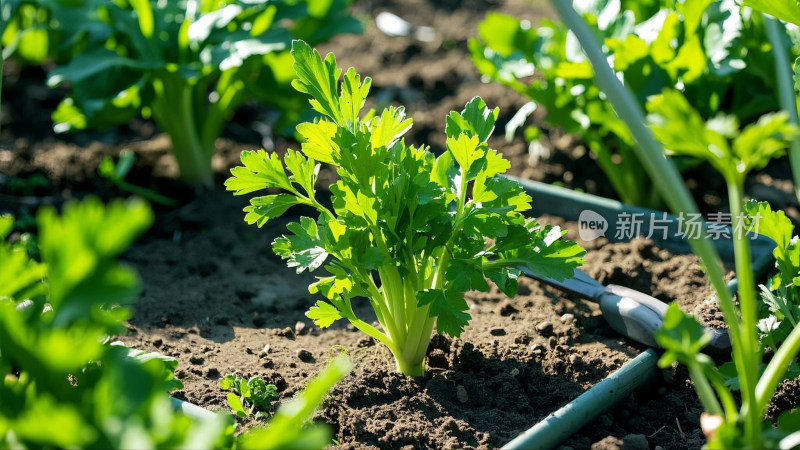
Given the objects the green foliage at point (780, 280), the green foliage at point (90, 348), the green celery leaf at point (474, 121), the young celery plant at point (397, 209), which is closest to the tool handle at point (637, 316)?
the green foliage at point (780, 280)

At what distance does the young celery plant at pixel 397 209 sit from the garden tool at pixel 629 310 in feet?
0.59

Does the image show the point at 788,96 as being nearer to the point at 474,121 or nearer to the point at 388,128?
the point at 474,121

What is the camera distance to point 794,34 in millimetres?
2482

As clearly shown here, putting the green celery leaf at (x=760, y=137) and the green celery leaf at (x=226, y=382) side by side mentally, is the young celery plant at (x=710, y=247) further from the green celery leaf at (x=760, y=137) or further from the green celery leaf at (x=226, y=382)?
the green celery leaf at (x=226, y=382)

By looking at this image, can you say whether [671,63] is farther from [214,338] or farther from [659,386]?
[214,338]

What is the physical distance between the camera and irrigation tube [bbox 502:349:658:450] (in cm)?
172

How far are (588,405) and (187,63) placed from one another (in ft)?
5.89

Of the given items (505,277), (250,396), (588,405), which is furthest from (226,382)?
(588,405)

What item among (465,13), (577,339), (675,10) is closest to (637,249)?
(577,339)

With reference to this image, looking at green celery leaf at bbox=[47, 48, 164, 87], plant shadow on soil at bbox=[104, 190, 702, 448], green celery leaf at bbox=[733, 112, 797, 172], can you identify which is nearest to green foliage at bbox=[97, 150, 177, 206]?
plant shadow on soil at bbox=[104, 190, 702, 448]

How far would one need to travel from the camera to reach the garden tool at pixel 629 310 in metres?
2.06

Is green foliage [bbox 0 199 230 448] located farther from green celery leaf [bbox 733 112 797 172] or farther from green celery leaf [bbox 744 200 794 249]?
green celery leaf [bbox 744 200 794 249]

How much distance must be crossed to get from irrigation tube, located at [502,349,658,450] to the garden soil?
43 mm

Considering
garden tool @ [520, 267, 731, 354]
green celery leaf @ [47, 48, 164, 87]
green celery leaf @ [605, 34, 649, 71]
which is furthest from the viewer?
green celery leaf @ [47, 48, 164, 87]
